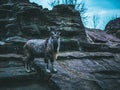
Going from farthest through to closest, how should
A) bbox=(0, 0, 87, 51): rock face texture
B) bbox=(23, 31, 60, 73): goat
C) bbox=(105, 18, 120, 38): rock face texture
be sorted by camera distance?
1. bbox=(105, 18, 120, 38): rock face texture
2. bbox=(0, 0, 87, 51): rock face texture
3. bbox=(23, 31, 60, 73): goat

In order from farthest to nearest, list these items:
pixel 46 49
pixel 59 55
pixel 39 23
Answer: pixel 39 23 < pixel 59 55 < pixel 46 49

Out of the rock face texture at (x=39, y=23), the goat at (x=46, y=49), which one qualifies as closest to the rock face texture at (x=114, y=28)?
the rock face texture at (x=39, y=23)

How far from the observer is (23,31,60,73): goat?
10.9 m

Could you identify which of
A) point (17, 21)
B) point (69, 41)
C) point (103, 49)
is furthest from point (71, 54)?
point (17, 21)

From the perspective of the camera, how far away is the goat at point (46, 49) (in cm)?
1092

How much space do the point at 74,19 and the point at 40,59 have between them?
27.7 ft

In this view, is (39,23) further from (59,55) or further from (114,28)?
(114,28)

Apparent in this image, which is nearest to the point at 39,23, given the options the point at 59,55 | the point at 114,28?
the point at 59,55

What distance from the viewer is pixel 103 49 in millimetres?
Result: 17812

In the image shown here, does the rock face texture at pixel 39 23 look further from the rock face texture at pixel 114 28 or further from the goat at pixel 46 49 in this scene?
the rock face texture at pixel 114 28

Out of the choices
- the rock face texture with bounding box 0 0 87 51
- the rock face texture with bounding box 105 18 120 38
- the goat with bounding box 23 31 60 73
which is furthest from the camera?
the rock face texture with bounding box 105 18 120 38

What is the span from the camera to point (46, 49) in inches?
443

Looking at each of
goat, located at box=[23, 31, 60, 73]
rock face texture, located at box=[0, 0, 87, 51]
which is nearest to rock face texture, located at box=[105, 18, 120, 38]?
rock face texture, located at box=[0, 0, 87, 51]

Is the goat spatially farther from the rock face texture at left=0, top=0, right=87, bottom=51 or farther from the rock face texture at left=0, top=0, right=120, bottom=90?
the rock face texture at left=0, top=0, right=87, bottom=51
